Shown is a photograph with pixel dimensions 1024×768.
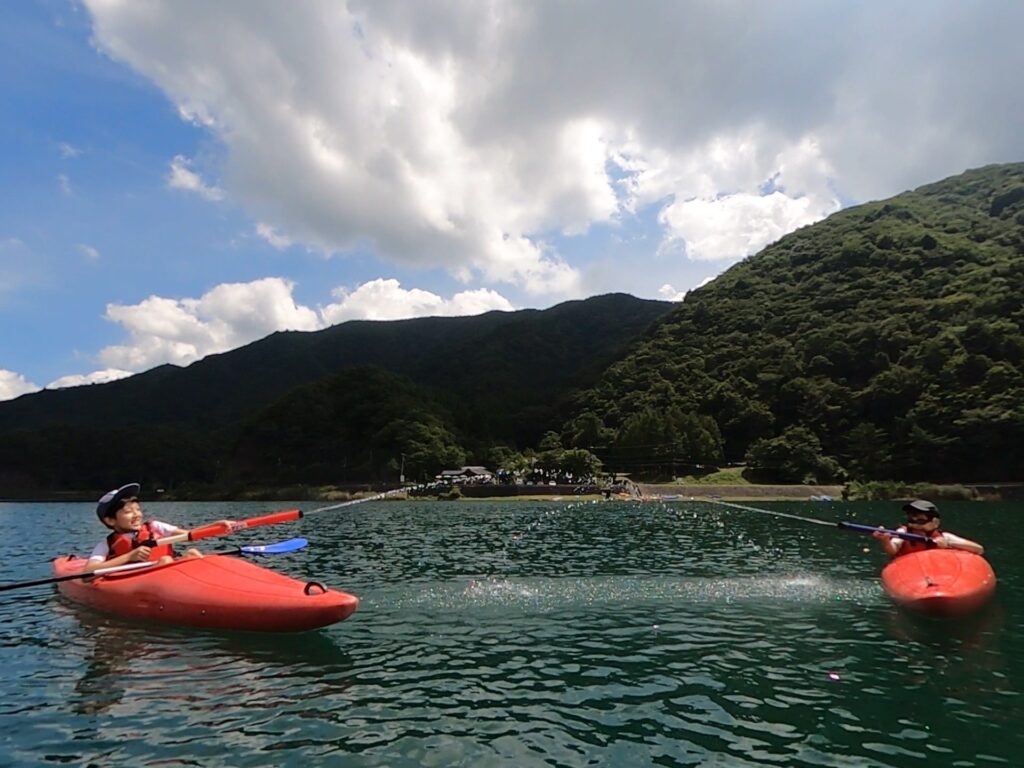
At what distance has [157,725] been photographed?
9.25m

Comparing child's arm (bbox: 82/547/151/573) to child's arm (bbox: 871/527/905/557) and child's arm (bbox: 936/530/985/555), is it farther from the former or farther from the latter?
child's arm (bbox: 936/530/985/555)

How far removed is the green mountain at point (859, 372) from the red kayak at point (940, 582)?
337 feet

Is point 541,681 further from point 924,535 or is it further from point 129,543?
point 924,535

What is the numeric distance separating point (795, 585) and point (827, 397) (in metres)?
133

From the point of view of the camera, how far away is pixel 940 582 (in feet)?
51.6

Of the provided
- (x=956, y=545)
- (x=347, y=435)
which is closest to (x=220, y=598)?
(x=956, y=545)

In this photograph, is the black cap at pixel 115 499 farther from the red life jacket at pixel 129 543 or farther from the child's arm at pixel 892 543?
the child's arm at pixel 892 543

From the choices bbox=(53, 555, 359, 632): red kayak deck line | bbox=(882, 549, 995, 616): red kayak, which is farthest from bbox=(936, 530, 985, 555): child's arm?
bbox=(53, 555, 359, 632): red kayak deck line

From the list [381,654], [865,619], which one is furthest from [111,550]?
[865,619]

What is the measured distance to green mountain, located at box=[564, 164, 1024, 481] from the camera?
11256cm

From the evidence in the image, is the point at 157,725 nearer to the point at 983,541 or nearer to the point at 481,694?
the point at 481,694

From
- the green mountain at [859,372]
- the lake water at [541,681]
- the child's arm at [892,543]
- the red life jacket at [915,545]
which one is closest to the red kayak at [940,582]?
the red life jacket at [915,545]

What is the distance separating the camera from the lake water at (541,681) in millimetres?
8430

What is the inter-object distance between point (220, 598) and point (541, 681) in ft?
25.1
